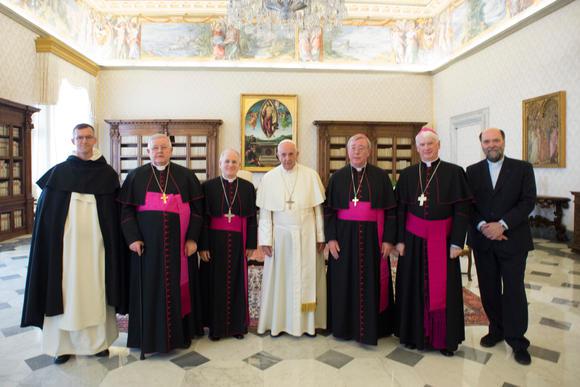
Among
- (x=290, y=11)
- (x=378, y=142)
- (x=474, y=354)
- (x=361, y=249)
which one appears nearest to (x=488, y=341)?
(x=474, y=354)

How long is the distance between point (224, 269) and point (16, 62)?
7603mm

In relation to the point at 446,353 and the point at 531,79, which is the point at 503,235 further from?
the point at 531,79

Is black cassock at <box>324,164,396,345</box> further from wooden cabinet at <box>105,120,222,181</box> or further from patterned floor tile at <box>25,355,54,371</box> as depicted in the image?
wooden cabinet at <box>105,120,222,181</box>

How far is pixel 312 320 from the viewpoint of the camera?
133 inches

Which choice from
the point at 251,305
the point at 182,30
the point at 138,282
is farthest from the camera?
the point at 182,30

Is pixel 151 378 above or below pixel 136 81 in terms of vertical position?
below

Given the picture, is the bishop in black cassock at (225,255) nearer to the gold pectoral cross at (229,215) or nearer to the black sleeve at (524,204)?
the gold pectoral cross at (229,215)

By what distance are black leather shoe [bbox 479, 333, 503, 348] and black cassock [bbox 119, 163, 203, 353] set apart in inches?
96.5

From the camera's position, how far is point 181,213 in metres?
3.12

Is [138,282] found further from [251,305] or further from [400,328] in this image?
[400,328]

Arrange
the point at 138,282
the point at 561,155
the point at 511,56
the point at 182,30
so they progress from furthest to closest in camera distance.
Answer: the point at 182,30 → the point at 511,56 → the point at 561,155 → the point at 138,282

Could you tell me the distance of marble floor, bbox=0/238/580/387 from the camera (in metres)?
Answer: 2.63

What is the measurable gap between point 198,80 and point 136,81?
5.79 ft

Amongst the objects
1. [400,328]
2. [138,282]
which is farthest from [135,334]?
[400,328]
